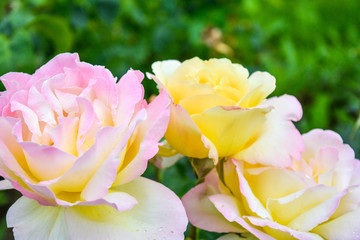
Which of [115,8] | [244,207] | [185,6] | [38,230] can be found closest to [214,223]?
[244,207]

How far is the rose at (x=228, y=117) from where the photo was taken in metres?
0.31

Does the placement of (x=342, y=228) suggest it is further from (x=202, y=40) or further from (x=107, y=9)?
(x=202, y=40)

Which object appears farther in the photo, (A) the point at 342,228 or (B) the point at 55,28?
(B) the point at 55,28

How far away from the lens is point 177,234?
0.91ft

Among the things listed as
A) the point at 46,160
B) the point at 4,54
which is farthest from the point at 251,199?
the point at 4,54

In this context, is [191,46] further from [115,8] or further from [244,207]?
[244,207]

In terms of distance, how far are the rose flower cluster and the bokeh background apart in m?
0.10

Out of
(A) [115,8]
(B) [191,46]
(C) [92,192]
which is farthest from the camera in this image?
(B) [191,46]

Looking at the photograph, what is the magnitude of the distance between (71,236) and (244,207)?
0.14m

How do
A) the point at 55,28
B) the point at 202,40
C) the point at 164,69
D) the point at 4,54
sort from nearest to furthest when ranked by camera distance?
the point at 164,69 < the point at 4,54 < the point at 55,28 < the point at 202,40

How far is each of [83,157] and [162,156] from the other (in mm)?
131

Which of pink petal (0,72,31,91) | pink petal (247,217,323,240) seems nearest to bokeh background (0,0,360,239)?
pink petal (247,217,323,240)

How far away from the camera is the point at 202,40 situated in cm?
118

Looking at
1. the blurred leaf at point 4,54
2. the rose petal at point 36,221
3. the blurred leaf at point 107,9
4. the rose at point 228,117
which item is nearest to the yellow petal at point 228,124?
the rose at point 228,117
